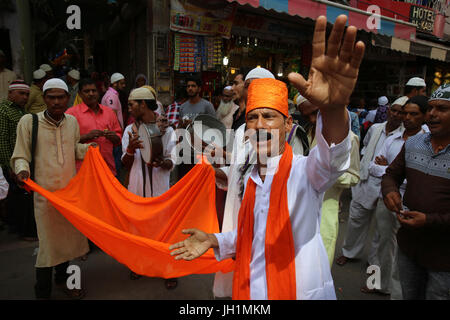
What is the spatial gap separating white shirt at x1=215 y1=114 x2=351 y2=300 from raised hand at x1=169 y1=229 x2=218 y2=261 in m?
0.26

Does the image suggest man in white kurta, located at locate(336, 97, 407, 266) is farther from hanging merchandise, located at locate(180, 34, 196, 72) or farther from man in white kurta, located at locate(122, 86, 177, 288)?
hanging merchandise, located at locate(180, 34, 196, 72)

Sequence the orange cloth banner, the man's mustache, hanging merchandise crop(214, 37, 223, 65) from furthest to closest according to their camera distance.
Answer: hanging merchandise crop(214, 37, 223, 65) < the orange cloth banner < the man's mustache

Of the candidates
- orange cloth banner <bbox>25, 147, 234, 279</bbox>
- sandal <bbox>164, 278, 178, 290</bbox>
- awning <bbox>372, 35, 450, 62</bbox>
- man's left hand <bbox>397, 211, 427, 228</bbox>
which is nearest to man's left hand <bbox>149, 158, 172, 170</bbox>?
orange cloth banner <bbox>25, 147, 234, 279</bbox>

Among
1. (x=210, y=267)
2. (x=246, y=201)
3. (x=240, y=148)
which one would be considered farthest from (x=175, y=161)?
(x=246, y=201)

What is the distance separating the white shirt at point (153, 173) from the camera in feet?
11.8

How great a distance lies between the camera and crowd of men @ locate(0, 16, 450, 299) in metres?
1.37

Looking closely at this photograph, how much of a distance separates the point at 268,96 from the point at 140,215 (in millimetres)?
1954

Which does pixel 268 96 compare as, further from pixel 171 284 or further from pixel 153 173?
pixel 171 284

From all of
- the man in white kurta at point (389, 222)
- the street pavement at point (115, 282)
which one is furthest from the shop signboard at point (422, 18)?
the street pavement at point (115, 282)

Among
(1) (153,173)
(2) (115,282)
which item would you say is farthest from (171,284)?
(1) (153,173)

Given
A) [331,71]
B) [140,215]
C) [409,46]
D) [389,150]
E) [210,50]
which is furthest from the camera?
[409,46]

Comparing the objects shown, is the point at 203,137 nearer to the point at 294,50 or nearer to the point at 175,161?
the point at 175,161

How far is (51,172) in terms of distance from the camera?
3.20 meters

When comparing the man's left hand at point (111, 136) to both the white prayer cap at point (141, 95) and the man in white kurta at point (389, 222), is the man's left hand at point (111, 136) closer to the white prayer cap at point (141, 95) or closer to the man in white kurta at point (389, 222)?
the white prayer cap at point (141, 95)
